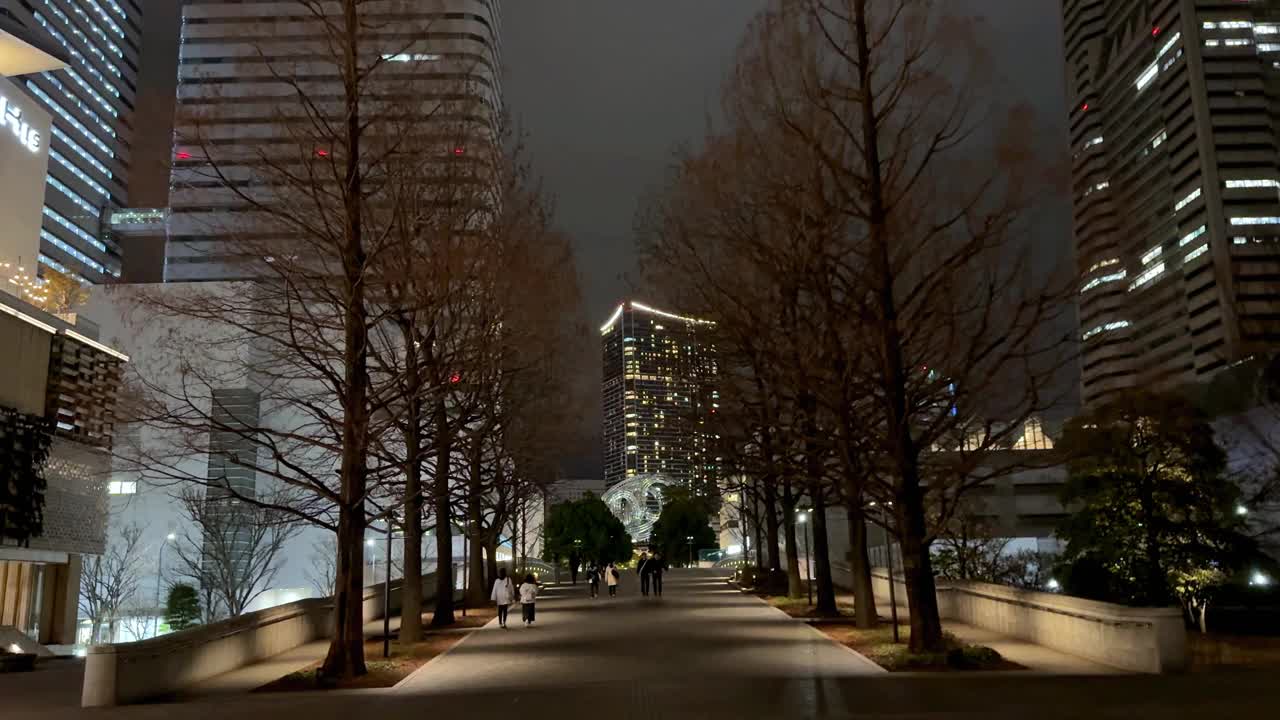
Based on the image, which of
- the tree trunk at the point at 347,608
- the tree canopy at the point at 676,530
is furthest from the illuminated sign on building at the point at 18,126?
the tree canopy at the point at 676,530

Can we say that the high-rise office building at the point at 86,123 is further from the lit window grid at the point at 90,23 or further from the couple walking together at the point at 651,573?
the couple walking together at the point at 651,573

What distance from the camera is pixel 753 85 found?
19.3 metres

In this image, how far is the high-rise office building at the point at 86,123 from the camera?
507 ft

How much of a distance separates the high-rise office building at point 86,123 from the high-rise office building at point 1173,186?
455ft

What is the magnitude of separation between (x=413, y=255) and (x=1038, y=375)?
11.2 metres

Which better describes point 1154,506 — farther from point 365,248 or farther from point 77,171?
point 77,171

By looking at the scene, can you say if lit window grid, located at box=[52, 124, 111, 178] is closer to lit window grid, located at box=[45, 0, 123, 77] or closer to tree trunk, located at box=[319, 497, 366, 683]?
lit window grid, located at box=[45, 0, 123, 77]

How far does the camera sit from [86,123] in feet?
549

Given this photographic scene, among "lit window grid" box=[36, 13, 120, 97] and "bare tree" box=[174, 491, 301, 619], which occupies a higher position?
"lit window grid" box=[36, 13, 120, 97]

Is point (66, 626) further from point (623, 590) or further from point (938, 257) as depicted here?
point (938, 257)

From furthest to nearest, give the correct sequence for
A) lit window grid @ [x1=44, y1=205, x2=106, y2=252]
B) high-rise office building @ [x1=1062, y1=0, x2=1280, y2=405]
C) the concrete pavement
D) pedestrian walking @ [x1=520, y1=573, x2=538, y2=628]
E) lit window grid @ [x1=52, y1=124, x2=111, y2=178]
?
lit window grid @ [x1=52, y1=124, x2=111, y2=178]
lit window grid @ [x1=44, y1=205, x2=106, y2=252]
pedestrian walking @ [x1=520, y1=573, x2=538, y2=628]
high-rise office building @ [x1=1062, y1=0, x2=1280, y2=405]
the concrete pavement

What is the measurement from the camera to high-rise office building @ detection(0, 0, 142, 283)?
507 ft

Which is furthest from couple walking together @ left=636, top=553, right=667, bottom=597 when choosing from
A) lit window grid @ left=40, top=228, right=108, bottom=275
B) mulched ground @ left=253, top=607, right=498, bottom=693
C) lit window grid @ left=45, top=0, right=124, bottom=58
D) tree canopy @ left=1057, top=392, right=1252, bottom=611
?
lit window grid @ left=45, top=0, right=124, bottom=58

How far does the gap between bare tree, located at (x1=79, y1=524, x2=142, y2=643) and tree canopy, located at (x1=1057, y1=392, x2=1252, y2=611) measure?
42.9 m
